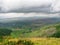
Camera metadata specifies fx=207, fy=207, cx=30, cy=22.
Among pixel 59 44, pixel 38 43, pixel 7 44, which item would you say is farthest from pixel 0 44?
pixel 59 44

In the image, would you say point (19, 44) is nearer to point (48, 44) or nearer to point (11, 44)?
point (11, 44)

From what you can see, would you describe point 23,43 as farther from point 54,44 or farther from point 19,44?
point 54,44

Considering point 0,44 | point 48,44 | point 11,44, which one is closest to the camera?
point 11,44

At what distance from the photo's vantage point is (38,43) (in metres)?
112

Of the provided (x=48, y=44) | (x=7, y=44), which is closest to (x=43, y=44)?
(x=48, y=44)

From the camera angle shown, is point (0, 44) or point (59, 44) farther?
point (59, 44)

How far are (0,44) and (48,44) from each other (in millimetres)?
25070

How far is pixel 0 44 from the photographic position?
99062 millimetres

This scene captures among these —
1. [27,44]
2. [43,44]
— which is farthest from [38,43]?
[27,44]

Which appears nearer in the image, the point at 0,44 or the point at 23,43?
the point at 23,43

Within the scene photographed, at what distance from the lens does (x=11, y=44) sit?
89.6 meters

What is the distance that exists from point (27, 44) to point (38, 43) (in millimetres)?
21046

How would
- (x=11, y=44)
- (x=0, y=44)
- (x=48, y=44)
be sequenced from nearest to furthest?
1. (x=11, y=44)
2. (x=0, y=44)
3. (x=48, y=44)

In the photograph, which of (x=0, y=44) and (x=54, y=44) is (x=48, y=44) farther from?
(x=0, y=44)
